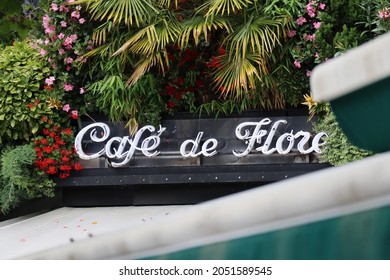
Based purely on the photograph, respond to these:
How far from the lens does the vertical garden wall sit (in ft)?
33.8

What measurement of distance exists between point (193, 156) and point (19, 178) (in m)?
2.34

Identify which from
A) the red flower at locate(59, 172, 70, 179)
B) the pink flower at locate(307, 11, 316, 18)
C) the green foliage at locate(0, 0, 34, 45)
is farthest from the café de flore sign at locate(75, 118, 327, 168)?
the green foliage at locate(0, 0, 34, 45)

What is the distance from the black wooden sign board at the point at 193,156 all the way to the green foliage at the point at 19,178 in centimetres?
31

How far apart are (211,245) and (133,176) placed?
918cm

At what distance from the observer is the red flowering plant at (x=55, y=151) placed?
11.2m

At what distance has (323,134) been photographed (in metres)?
10.6

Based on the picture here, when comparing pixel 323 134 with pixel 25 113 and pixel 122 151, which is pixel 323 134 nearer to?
pixel 122 151

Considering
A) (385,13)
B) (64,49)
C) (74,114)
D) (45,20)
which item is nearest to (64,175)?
(74,114)

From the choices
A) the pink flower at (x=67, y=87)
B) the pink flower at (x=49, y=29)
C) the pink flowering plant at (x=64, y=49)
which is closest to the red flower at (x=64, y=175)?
the pink flowering plant at (x=64, y=49)

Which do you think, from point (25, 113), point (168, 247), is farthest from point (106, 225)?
point (168, 247)

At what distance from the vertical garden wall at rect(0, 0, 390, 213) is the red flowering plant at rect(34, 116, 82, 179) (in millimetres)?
17

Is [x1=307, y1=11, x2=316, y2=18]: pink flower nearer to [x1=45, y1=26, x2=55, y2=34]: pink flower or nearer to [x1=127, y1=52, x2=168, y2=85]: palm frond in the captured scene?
[x1=127, y1=52, x2=168, y2=85]: palm frond

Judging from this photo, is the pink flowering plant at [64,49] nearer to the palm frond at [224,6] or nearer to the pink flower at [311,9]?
the palm frond at [224,6]

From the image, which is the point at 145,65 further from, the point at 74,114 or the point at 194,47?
the point at 74,114
